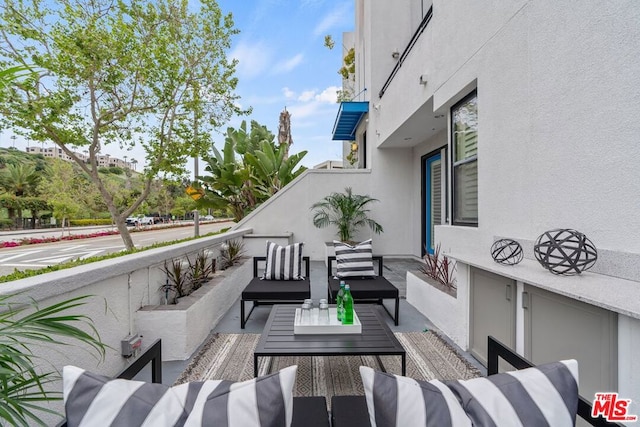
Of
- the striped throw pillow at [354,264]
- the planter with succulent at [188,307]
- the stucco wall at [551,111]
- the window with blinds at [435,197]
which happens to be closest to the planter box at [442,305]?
the striped throw pillow at [354,264]

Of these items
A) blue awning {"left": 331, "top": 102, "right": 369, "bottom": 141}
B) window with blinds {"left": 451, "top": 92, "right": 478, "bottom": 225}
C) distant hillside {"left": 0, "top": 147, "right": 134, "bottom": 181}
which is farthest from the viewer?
distant hillside {"left": 0, "top": 147, "right": 134, "bottom": 181}

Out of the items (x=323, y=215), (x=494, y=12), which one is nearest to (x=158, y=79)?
(x=323, y=215)

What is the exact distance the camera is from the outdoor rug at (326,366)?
2.90 meters

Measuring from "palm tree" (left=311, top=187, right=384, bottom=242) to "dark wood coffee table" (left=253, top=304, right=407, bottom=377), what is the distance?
5790mm

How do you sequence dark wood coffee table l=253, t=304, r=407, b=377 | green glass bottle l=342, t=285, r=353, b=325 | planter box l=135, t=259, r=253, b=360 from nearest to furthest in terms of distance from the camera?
1. dark wood coffee table l=253, t=304, r=407, b=377
2. green glass bottle l=342, t=285, r=353, b=325
3. planter box l=135, t=259, r=253, b=360

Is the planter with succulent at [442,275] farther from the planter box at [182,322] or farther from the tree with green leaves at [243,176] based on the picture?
the tree with green leaves at [243,176]

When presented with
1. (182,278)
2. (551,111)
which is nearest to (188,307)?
(182,278)

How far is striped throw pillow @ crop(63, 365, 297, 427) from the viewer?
39.0 inches

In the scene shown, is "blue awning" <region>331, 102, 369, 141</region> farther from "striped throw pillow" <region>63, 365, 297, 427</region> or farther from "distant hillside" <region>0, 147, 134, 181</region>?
"distant hillside" <region>0, 147, 134, 181</region>

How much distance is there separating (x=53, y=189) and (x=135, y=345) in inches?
963

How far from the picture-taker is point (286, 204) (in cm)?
958

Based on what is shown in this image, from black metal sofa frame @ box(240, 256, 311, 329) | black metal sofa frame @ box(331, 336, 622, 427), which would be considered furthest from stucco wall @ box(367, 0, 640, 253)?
black metal sofa frame @ box(240, 256, 311, 329)

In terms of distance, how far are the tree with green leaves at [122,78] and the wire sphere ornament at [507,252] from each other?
7.57 metres

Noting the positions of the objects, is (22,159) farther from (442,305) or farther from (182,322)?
(442,305)
